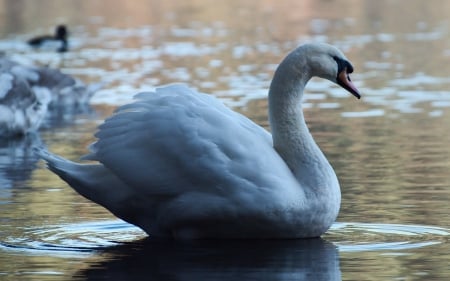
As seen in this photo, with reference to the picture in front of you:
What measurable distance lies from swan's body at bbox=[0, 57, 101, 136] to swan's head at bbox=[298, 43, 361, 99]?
706 centimetres

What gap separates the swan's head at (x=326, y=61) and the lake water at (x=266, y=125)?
3.46 ft

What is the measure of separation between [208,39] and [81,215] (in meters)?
23.1

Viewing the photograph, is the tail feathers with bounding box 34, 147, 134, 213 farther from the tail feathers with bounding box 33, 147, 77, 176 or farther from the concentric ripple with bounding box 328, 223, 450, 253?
the concentric ripple with bounding box 328, 223, 450, 253

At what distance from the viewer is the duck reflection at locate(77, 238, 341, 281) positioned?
812 centimetres

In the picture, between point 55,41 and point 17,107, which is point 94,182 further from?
point 55,41

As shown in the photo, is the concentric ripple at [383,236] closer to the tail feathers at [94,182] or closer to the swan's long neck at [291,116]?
the swan's long neck at [291,116]

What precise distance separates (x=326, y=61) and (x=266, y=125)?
21.4 feet

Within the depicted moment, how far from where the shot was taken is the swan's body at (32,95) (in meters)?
16.4

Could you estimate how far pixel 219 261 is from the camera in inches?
340

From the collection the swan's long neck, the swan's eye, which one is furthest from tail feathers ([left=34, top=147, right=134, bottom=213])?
the swan's eye

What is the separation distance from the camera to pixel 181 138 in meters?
9.32

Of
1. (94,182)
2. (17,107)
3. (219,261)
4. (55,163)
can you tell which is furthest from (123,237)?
(17,107)

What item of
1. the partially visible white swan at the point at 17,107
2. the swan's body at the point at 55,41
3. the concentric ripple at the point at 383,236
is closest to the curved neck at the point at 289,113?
the concentric ripple at the point at 383,236

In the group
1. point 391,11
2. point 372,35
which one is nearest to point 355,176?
point 372,35
